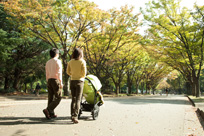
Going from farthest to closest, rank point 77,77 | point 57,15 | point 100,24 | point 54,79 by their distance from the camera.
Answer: point 100,24 → point 57,15 → point 54,79 → point 77,77

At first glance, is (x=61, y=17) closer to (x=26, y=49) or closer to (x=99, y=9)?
(x=99, y=9)

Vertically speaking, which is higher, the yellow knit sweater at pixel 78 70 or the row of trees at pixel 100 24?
the row of trees at pixel 100 24

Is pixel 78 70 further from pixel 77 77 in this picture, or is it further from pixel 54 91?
pixel 54 91

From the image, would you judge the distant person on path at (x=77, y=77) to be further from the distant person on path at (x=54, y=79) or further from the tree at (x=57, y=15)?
the tree at (x=57, y=15)

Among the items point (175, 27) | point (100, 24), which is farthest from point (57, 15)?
point (175, 27)

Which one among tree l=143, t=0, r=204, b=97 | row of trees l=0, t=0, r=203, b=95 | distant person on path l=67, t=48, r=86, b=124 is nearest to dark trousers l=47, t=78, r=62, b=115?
distant person on path l=67, t=48, r=86, b=124

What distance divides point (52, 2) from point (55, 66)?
11890mm

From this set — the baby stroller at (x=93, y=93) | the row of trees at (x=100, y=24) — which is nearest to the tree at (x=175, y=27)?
the row of trees at (x=100, y=24)

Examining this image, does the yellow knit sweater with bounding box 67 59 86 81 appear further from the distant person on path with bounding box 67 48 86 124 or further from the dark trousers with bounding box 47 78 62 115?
the dark trousers with bounding box 47 78 62 115

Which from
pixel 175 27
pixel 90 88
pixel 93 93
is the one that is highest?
pixel 175 27

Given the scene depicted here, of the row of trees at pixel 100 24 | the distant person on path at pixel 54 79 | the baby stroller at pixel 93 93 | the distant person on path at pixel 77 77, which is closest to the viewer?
the distant person on path at pixel 77 77

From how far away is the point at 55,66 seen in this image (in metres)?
4.54

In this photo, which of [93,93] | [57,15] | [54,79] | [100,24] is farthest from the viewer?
[100,24]

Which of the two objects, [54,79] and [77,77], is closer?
[77,77]
